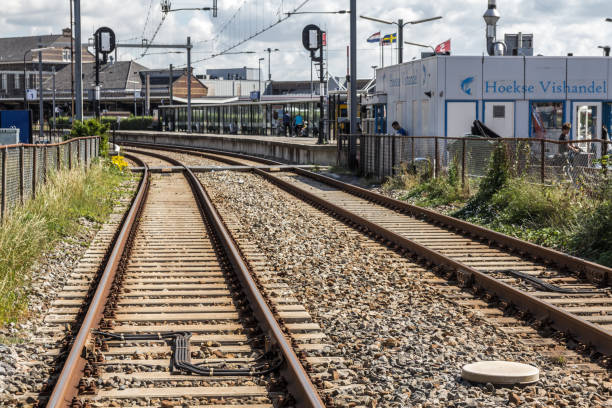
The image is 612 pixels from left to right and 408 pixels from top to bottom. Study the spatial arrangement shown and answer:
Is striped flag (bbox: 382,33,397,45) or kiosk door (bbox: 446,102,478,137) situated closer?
kiosk door (bbox: 446,102,478,137)

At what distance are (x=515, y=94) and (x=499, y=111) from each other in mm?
755

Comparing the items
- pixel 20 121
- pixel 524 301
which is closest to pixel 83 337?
pixel 524 301

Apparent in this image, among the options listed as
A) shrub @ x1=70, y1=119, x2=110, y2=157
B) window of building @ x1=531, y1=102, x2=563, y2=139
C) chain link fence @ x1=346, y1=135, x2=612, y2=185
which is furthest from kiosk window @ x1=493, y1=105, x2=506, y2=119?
shrub @ x1=70, y1=119, x2=110, y2=157

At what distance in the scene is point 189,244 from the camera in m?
14.5

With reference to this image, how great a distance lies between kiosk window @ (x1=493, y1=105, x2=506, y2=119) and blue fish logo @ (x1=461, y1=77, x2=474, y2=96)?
117 centimetres

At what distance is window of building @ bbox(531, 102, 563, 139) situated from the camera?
1218 inches

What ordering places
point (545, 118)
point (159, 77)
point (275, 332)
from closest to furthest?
point (275, 332) < point (545, 118) < point (159, 77)

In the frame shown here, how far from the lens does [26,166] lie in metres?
16.1

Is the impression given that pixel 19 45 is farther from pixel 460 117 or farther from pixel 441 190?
pixel 441 190

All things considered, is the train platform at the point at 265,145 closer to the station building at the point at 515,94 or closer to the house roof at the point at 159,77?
the station building at the point at 515,94

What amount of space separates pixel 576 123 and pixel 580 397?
86.4 ft

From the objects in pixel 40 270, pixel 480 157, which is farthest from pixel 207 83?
pixel 40 270

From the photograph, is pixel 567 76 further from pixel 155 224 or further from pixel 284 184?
pixel 155 224

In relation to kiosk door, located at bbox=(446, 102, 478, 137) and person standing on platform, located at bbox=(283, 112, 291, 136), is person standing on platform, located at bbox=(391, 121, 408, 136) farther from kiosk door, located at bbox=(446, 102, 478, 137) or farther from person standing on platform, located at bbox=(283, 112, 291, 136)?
person standing on platform, located at bbox=(283, 112, 291, 136)
